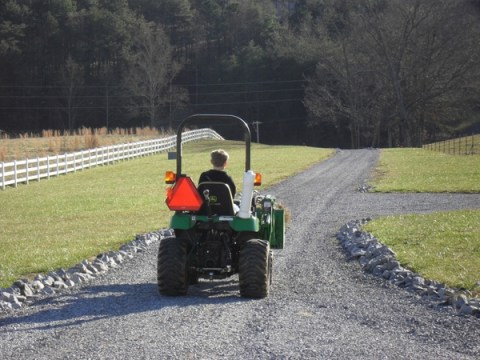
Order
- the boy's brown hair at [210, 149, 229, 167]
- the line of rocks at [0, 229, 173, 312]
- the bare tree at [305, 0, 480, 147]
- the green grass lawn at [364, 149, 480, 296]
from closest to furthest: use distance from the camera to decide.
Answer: the line of rocks at [0, 229, 173, 312] → the boy's brown hair at [210, 149, 229, 167] → the green grass lawn at [364, 149, 480, 296] → the bare tree at [305, 0, 480, 147]

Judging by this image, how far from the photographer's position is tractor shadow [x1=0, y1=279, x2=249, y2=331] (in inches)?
337

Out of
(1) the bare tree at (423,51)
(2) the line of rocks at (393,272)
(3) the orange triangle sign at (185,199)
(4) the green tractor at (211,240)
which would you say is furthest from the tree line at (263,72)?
(3) the orange triangle sign at (185,199)

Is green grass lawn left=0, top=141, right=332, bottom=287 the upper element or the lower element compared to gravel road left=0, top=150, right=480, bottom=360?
lower

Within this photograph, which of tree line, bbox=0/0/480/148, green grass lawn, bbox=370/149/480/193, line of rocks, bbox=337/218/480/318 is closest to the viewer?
line of rocks, bbox=337/218/480/318

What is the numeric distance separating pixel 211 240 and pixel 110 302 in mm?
→ 1458

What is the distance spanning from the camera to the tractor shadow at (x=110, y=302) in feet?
28.1

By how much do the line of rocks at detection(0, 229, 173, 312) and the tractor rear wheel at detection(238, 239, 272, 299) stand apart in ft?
8.50

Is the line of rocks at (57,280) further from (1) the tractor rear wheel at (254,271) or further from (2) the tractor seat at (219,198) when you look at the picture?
(1) the tractor rear wheel at (254,271)

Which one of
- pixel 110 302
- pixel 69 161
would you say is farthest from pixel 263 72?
pixel 110 302

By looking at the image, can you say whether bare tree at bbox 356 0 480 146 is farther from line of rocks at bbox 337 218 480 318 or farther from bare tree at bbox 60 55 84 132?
line of rocks at bbox 337 218 480 318

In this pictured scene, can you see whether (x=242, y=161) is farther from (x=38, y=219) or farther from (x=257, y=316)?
(x=257, y=316)

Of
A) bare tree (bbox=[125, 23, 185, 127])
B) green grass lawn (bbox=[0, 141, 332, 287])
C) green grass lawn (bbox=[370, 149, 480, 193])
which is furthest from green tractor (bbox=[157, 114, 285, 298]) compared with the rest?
bare tree (bbox=[125, 23, 185, 127])

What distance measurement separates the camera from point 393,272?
11148 millimetres

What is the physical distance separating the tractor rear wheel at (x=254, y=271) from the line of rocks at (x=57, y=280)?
8.50 feet
